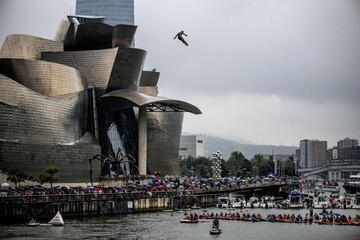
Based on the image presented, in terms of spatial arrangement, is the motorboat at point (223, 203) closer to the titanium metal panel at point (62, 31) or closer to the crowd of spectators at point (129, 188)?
the crowd of spectators at point (129, 188)

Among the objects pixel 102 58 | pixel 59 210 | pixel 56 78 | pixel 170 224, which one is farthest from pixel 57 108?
pixel 170 224

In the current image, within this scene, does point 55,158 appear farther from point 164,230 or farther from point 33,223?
point 164,230

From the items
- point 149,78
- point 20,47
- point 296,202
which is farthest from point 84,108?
point 296,202

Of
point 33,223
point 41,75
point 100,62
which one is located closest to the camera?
point 33,223

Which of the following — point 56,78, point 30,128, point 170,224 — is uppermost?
point 56,78

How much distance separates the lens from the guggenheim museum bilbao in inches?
3959

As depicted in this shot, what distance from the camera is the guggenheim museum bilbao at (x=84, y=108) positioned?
330 ft

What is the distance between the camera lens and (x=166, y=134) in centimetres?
13662

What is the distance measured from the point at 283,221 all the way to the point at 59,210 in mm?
23841

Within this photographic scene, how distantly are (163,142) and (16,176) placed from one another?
43872 millimetres

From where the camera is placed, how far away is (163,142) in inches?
5344

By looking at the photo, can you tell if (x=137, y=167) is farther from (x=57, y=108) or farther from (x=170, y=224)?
(x=170, y=224)

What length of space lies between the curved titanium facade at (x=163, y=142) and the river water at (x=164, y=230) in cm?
5007

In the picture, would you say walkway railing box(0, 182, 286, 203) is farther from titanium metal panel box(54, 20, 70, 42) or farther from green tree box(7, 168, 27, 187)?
titanium metal panel box(54, 20, 70, 42)
